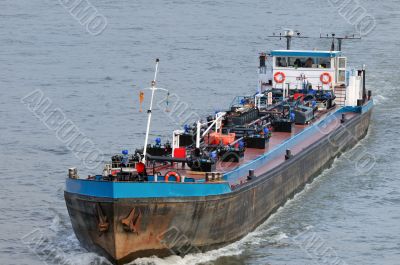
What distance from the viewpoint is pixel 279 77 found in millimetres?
50031

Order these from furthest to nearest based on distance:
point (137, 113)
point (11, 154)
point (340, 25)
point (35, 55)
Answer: point (340, 25)
point (35, 55)
point (137, 113)
point (11, 154)

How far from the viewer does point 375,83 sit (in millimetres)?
63125

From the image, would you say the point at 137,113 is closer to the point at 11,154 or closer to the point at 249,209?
the point at 11,154

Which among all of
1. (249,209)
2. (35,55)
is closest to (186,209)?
(249,209)

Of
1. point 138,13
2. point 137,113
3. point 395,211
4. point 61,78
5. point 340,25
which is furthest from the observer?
point 138,13

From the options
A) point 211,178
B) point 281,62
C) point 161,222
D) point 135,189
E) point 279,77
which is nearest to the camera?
point 135,189

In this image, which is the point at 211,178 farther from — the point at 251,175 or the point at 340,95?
the point at 340,95

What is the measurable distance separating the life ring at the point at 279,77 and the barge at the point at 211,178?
0.71 metres

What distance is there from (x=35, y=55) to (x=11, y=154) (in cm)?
2655

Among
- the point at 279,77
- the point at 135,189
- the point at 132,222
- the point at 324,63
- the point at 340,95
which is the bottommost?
the point at 132,222

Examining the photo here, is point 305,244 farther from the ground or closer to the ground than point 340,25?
closer to the ground

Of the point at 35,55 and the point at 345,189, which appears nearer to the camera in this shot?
the point at 345,189

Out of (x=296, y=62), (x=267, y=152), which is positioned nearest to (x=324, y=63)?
(x=296, y=62)

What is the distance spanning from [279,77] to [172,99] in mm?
9052
